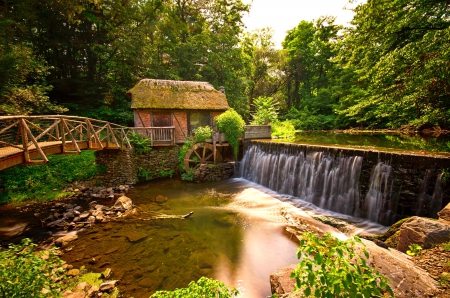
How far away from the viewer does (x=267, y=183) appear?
42.8ft

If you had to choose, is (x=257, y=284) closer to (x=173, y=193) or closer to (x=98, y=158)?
→ (x=173, y=193)

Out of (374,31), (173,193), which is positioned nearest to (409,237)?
(374,31)

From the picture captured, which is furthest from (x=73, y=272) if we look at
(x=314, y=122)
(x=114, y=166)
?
(x=314, y=122)

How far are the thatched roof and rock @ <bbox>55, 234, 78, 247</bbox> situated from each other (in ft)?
34.3

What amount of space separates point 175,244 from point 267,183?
7772 millimetres

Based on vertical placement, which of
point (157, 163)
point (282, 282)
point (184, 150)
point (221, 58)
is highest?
point (221, 58)

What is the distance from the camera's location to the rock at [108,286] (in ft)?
15.4

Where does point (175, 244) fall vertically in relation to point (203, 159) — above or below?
below

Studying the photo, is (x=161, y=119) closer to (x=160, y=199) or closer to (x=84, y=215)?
(x=160, y=199)

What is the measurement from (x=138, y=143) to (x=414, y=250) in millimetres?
14074

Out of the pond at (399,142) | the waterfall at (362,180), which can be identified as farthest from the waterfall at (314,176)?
the pond at (399,142)

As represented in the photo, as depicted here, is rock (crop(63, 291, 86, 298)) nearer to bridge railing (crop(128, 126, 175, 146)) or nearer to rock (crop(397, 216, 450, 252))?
rock (crop(397, 216, 450, 252))

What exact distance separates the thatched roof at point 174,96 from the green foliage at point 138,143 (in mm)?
2695

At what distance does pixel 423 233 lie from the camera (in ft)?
13.7
